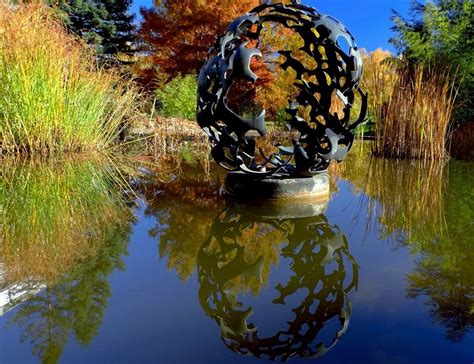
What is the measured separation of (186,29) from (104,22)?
24.8ft

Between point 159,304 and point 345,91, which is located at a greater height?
point 345,91

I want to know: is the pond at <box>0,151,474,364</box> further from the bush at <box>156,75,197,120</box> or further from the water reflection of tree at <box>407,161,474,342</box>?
the bush at <box>156,75,197,120</box>

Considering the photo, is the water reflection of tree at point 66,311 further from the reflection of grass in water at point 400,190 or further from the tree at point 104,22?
the tree at point 104,22

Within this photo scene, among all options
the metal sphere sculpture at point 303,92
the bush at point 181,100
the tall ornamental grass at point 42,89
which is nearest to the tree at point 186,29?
the bush at point 181,100

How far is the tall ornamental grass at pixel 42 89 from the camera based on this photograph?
506cm

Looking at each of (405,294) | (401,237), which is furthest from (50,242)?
(401,237)

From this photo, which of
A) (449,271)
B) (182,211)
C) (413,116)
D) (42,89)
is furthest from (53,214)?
(413,116)

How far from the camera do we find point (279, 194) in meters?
3.16

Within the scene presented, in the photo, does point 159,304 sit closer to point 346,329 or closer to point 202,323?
point 202,323

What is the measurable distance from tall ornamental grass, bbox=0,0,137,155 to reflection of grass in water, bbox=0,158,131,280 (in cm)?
62

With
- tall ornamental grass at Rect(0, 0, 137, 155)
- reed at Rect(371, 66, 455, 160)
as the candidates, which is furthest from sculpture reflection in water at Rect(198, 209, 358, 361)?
reed at Rect(371, 66, 455, 160)

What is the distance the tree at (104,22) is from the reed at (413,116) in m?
14.0

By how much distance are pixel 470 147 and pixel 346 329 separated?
25.0 feet

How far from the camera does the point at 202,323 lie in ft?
4.79
